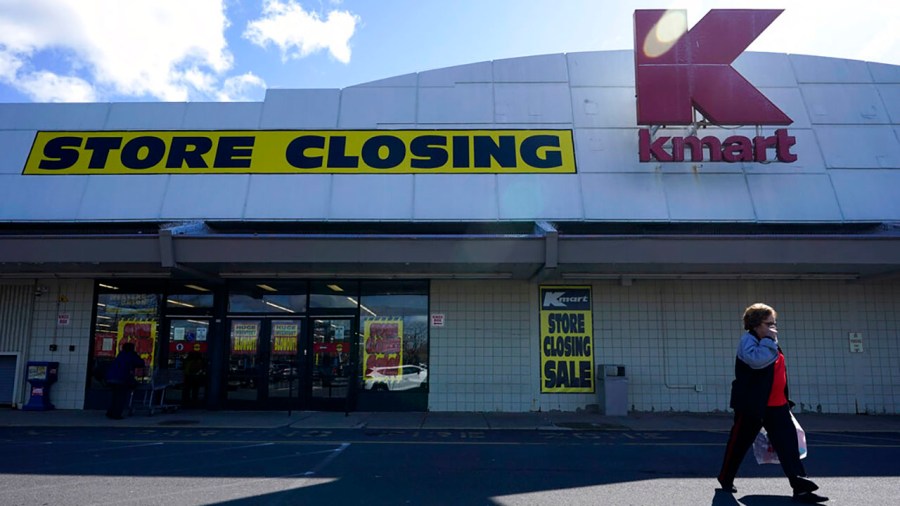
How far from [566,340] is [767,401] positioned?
837 cm

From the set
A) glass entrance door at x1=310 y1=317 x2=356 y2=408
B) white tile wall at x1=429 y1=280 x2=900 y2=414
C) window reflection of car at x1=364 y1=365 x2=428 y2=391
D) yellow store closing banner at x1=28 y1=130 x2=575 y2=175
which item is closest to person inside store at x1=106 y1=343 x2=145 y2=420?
glass entrance door at x1=310 y1=317 x2=356 y2=408

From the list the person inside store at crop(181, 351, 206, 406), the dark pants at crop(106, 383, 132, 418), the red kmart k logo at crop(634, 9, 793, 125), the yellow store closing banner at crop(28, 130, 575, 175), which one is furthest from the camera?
the yellow store closing banner at crop(28, 130, 575, 175)

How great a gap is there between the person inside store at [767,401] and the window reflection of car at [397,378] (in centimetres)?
873

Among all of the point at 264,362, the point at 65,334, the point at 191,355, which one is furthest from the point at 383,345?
the point at 65,334

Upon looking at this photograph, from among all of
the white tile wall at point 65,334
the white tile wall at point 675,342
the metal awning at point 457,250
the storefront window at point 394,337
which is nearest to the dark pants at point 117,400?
the white tile wall at point 65,334

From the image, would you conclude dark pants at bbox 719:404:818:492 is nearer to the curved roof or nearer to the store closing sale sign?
the curved roof

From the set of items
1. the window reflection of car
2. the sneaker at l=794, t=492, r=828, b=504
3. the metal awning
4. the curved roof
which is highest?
the curved roof

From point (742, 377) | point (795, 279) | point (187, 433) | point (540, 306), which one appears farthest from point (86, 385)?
point (795, 279)

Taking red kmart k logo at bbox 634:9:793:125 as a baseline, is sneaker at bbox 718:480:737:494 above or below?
below

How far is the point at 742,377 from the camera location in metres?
6.20

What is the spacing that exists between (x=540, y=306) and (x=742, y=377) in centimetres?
839

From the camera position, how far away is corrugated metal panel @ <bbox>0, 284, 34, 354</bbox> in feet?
48.4

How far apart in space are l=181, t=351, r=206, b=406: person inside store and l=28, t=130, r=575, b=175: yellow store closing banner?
13.9 ft

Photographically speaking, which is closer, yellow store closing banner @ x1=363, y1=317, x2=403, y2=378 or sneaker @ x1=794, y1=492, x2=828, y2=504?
sneaker @ x1=794, y1=492, x2=828, y2=504
